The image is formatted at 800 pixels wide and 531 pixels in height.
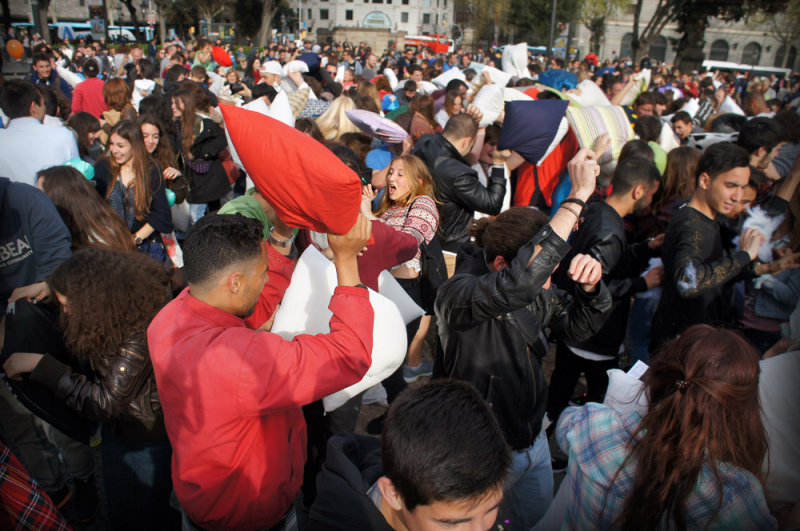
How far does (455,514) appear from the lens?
141 centimetres

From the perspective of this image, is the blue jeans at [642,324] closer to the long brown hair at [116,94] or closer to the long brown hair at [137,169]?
the long brown hair at [137,169]

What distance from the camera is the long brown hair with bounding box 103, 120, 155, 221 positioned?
4270mm

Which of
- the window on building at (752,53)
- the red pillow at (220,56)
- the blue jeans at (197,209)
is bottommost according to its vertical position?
the blue jeans at (197,209)

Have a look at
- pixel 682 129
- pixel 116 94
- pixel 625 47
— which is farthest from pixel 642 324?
pixel 625 47

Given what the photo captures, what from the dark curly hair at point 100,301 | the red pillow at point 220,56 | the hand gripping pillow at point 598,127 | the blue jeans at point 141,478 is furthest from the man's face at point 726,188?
the red pillow at point 220,56

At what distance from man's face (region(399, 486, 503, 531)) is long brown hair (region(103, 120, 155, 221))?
373cm

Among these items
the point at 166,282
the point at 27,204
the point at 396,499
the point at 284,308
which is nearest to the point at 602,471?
the point at 396,499

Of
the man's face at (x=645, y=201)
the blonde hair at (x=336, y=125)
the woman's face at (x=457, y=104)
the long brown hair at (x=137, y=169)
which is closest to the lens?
the man's face at (x=645, y=201)

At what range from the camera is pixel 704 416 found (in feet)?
5.19

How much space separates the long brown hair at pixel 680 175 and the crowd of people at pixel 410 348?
2cm

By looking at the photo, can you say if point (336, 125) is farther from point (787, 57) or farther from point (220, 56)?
point (787, 57)

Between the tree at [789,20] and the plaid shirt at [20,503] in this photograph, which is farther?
the tree at [789,20]

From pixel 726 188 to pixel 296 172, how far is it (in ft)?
8.86

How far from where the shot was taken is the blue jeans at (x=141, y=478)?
2436 millimetres
